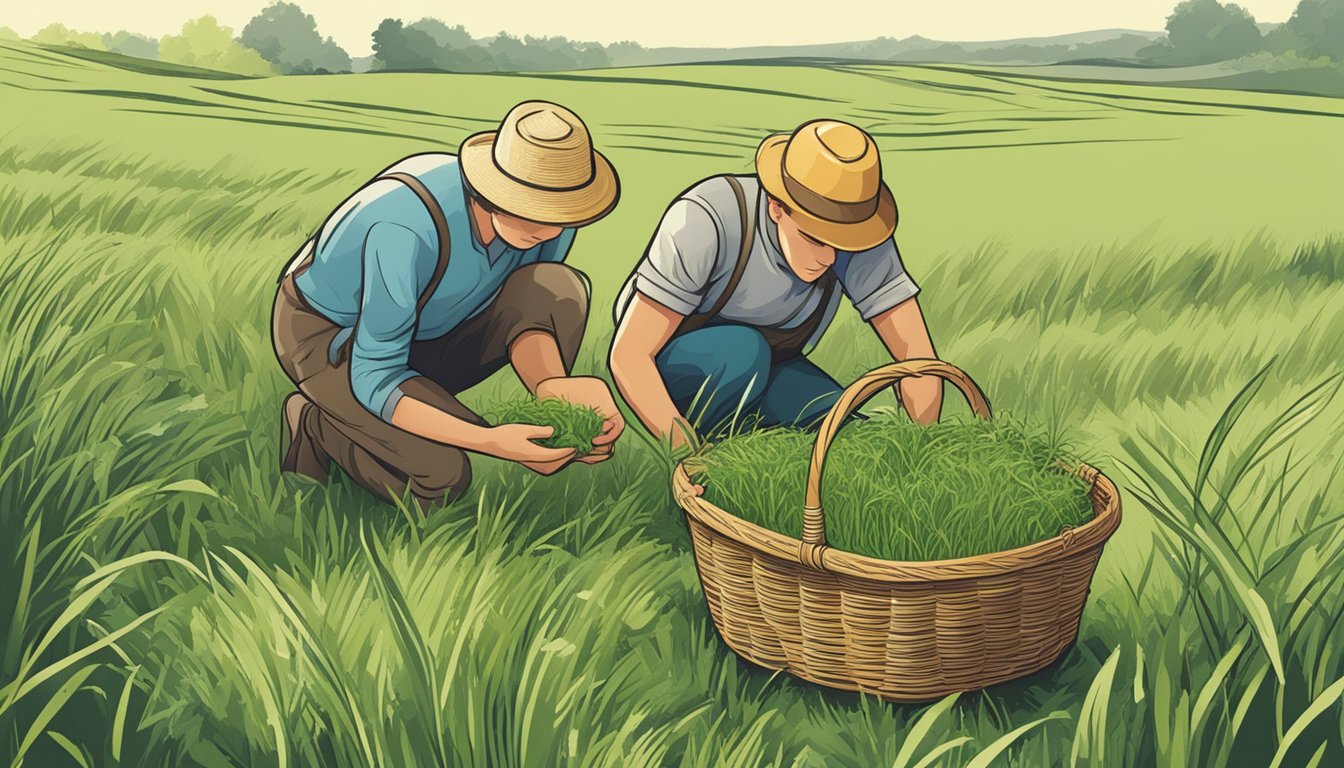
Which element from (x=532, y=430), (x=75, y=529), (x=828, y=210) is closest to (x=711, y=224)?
(x=828, y=210)

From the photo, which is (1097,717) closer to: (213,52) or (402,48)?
(402,48)

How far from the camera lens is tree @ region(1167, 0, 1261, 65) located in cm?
766

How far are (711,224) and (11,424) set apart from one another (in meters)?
1.50

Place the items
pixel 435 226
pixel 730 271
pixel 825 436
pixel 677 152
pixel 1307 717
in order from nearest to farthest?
1. pixel 1307 717
2. pixel 825 436
3. pixel 435 226
4. pixel 730 271
5. pixel 677 152

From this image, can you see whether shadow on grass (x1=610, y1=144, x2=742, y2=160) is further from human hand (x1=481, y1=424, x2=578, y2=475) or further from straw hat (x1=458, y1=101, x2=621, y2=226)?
human hand (x1=481, y1=424, x2=578, y2=475)

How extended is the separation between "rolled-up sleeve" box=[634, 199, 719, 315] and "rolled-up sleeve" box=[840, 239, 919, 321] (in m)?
0.41

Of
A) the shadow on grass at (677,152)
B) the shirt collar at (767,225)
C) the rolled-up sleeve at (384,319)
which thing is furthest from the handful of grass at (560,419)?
the shadow on grass at (677,152)

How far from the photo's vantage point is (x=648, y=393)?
2631 millimetres

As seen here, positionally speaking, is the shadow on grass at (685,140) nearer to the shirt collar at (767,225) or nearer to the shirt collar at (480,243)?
the shirt collar at (767,225)

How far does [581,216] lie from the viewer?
242 cm

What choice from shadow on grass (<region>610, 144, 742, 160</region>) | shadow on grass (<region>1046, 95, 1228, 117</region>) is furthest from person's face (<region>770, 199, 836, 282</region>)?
shadow on grass (<region>1046, 95, 1228, 117</region>)

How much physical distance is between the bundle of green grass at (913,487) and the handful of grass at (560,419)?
1.09 feet

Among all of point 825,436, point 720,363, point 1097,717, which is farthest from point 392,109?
point 1097,717

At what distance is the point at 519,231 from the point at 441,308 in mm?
325
